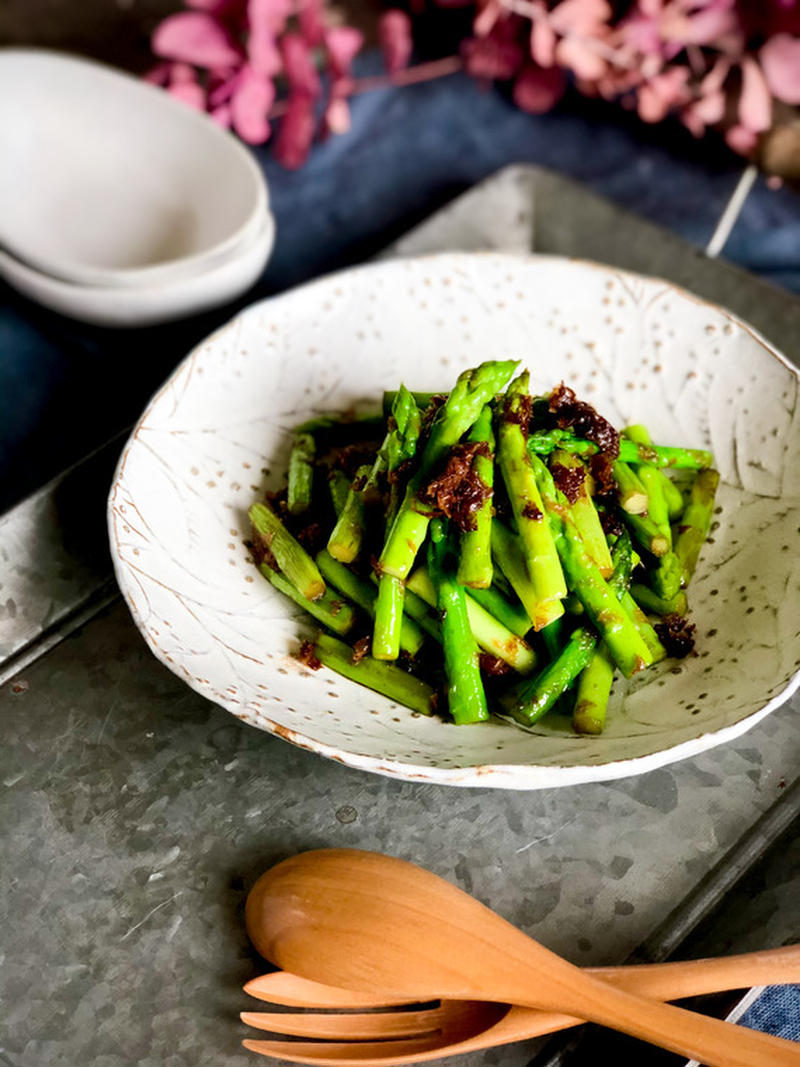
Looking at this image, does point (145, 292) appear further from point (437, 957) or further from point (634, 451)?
point (437, 957)

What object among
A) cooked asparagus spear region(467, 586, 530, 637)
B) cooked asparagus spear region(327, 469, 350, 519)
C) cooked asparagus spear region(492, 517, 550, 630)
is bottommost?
cooked asparagus spear region(327, 469, 350, 519)

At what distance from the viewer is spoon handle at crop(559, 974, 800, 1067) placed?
3.84 feet

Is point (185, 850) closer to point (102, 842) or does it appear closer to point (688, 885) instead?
point (102, 842)

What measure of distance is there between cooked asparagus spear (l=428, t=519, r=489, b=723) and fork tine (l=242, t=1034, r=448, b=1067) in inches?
16.9

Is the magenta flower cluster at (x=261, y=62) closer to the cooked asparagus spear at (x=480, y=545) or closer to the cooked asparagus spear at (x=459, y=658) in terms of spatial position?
the cooked asparagus spear at (x=480, y=545)

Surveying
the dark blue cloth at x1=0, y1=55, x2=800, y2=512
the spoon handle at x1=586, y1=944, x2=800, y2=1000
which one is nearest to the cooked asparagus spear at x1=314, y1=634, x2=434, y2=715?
the spoon handle at x1=586, y1=944, x2=800, y2=1000

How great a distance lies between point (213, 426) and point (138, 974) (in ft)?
2.97

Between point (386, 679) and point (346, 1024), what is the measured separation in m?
0.47

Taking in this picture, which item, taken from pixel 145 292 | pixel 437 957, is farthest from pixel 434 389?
pixel 437 957

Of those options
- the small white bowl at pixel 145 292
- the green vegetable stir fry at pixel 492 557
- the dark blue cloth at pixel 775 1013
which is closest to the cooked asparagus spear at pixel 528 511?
the green vegetable stir fry at pixel 492 557

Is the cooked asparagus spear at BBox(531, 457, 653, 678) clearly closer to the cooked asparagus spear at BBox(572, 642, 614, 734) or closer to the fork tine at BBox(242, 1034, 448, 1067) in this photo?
the cooked asparagus spear at BBox(572, 642, 614, 734)

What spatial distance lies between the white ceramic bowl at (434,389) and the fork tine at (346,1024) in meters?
0.30

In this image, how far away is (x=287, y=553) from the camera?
1.63 m

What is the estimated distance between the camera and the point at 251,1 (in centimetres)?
267
